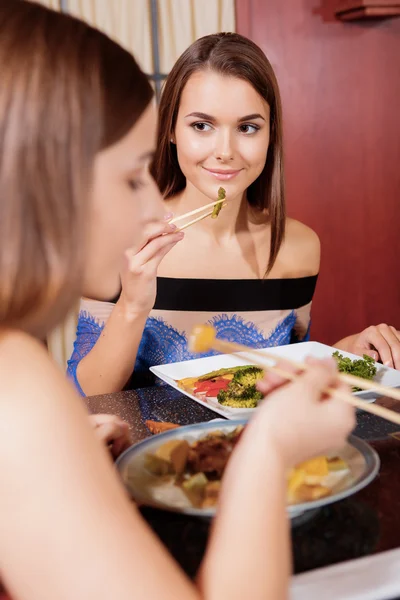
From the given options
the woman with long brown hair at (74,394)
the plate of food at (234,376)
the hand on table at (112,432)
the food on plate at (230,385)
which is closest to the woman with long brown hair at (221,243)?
the plate of food at (234,376)

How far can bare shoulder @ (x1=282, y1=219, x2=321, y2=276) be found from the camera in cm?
230

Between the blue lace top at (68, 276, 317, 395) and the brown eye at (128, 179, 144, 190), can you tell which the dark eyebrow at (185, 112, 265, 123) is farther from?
the brown eye at (128, 179, 144, 190)

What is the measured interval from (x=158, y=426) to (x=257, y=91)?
1139 millimetres

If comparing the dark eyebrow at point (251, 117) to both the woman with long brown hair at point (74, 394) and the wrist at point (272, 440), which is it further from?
the wrist at point (272, 440)

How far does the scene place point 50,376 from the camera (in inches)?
27.2

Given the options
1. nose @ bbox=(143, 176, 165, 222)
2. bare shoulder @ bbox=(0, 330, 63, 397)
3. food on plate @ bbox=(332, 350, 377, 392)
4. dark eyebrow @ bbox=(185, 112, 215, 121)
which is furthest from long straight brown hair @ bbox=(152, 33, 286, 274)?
bare shoulder @ bbox=(0, 330, 63, 397)

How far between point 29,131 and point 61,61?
92mm

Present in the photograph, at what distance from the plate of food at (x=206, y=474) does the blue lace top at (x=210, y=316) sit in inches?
38.9

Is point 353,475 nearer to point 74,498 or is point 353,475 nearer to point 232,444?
point 232,444

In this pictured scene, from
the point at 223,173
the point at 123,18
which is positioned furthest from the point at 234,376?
the point at 123,18

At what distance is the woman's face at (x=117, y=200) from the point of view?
0.80 metres

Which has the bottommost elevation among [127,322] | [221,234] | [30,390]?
[127,322]

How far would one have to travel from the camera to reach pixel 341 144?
352 cm

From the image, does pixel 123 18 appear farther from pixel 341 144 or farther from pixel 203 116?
pixel 203 116
